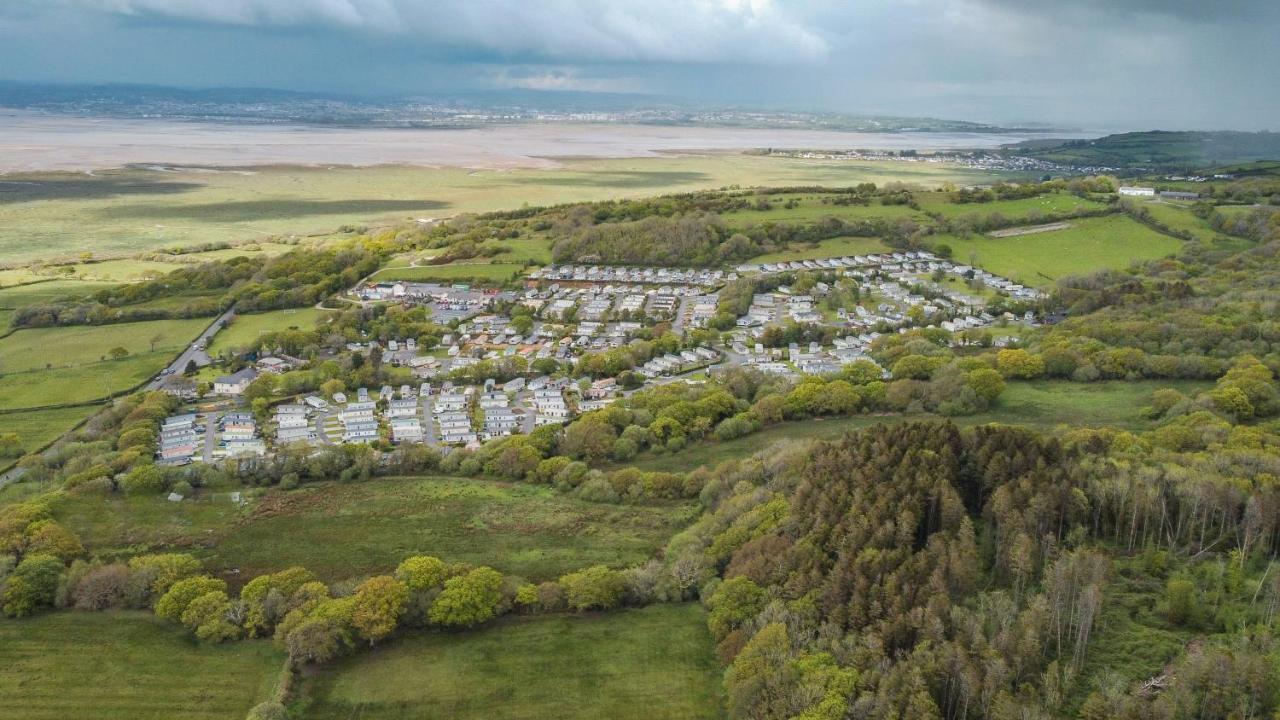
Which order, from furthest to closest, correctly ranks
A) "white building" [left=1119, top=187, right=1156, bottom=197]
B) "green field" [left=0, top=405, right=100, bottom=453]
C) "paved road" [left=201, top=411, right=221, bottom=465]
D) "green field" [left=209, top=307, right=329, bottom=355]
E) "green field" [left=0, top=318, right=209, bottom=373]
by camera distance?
"white building" [left=1119, top=187, right=1156, bottom=197] → "green field" [left=209, top=307, right=329, bottom=355] → "green field" [left=0, top=318, right=209, bottom=373] → "green field" [left=0, top=405, right=100, bottom=453] → "paved road" [left=201, top=411, right=221, bottom=465]

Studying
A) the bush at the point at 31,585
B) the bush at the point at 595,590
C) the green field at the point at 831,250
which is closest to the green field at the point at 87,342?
the bush at the point at 31,585

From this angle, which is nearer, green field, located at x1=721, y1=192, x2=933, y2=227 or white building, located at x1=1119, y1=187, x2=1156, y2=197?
green field, located at x1=721, y1=192, x2=933, y2=227

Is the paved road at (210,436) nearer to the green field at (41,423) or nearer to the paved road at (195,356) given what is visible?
the green field at (41,423)

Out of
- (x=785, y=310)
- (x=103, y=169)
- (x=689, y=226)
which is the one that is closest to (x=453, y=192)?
(x=689, y=226)

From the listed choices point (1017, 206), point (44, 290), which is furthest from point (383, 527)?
point (1017, 206)

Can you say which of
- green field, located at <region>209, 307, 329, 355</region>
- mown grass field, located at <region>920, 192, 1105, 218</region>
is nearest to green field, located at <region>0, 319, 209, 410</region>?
green field, located at <region>209, 307, 329, 355</region>

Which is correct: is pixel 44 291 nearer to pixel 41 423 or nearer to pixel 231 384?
pixel 41 423

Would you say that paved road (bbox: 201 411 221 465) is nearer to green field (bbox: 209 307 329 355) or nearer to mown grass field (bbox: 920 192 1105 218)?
green field (bbox: 209 307 329 355)
